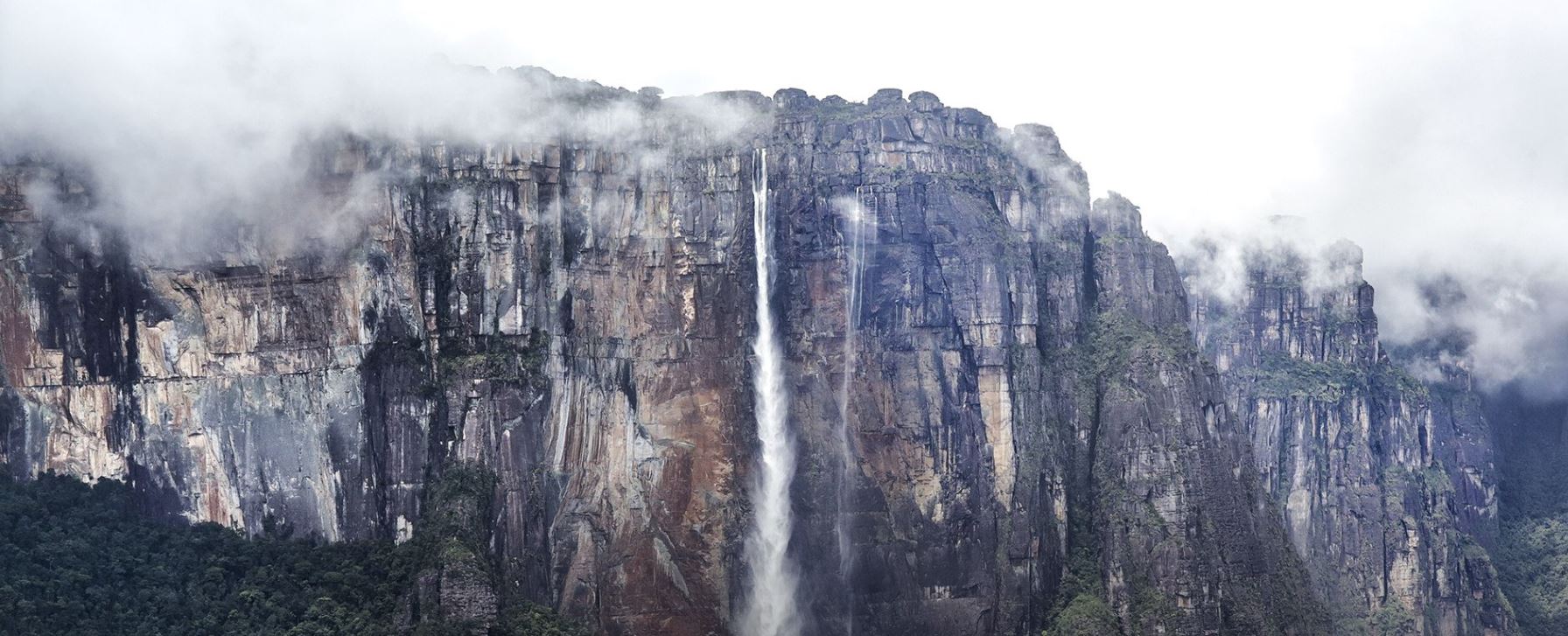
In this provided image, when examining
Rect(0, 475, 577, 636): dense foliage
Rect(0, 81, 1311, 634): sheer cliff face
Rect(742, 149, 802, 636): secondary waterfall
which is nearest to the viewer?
Rect(0, 475, 577, 636): dense foliage

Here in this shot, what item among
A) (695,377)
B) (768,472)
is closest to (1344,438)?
(768,472)

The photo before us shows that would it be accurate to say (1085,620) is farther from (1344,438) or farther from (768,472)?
(1344,438)

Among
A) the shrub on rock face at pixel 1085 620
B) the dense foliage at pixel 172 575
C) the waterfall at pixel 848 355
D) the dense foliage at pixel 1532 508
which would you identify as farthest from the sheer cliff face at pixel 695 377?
the dense foliage at pixel 1532 508

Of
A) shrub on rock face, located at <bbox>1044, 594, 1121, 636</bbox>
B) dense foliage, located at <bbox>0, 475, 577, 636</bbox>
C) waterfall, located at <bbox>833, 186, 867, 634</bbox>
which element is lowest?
shrub on rock face, located at <bbox>1044, 594, 1121, 636</bbox>

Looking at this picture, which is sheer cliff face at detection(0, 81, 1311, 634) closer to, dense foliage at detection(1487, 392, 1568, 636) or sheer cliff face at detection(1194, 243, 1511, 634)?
sheer cliff face at detection(1194, 243, 1511, 634)

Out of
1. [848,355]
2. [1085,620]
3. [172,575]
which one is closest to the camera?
[172,575]

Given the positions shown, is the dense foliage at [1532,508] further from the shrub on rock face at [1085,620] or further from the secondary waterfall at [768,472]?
the secondary waterfall at [768,472]

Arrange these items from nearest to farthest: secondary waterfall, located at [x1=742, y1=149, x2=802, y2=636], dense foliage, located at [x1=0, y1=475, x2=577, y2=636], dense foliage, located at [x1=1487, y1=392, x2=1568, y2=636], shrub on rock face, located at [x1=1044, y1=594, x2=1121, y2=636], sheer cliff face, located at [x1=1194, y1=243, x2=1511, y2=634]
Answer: dense foliage, located at [x1=0, y1=475, x2=577, y2=636] → shrub on rock face, located at [x1=1044, y1=594, x2=1121, y2=636] → secondary waterfall, located at [x1=742, y1=149, x2=802, y2=636] → sheer cliff face, located at [x1=1194, y1=243, x2=1511, y2=634] → dense foliage, located at [x1=1487, y1=392, x2=1568, y2=636]

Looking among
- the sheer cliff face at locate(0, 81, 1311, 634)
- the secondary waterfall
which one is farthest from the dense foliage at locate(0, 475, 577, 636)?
the secondary waterfall
